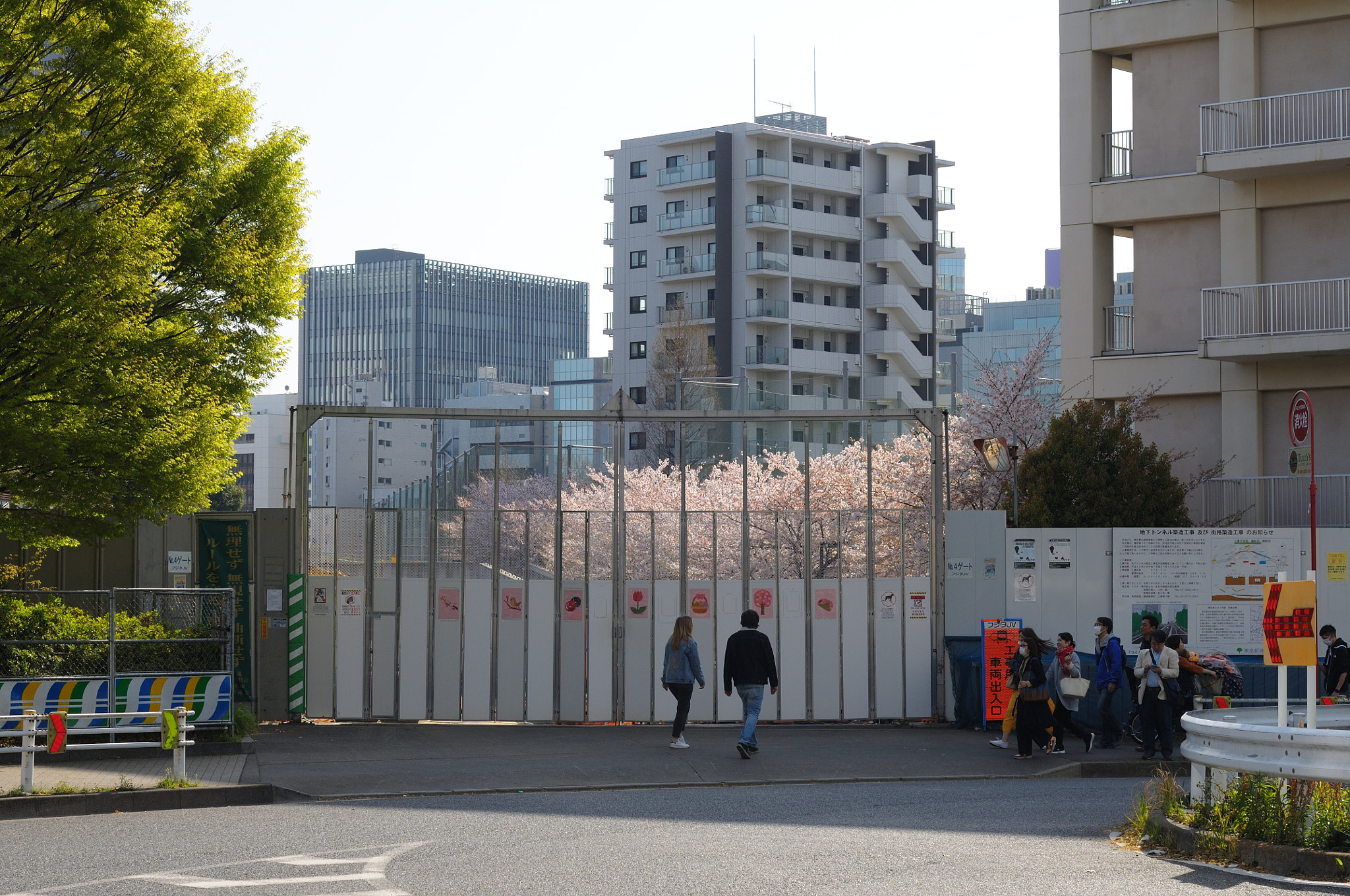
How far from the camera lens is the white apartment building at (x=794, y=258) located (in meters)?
87.4

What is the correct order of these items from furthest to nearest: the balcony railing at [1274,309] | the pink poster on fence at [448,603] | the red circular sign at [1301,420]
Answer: the balcony railing at [1274,309], the pink poster on fence at [448,603], the red circular sign at [1301,420]

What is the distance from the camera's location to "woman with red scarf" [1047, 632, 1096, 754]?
17.5m

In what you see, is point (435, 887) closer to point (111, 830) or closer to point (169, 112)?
point (111, 830)

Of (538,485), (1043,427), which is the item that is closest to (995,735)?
(538,485)

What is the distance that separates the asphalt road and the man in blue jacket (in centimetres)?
341

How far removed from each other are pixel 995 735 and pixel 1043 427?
57.1ft

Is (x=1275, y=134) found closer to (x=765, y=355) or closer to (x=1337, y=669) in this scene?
(x=1337, y=669)

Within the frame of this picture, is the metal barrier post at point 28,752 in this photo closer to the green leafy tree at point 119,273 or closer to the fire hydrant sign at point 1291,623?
the green leafy tree at point 119,273

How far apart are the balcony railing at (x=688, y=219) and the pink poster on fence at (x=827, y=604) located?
69355 millimetres

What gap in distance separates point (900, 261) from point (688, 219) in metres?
13.2

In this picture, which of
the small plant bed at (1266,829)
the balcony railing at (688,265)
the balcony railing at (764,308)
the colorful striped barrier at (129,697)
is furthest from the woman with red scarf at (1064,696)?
the balcony railing at (688,265)

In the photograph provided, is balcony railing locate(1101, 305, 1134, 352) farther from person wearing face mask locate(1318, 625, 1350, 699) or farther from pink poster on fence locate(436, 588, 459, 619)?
pink poster on fence locate(436, 588, 459, 619)

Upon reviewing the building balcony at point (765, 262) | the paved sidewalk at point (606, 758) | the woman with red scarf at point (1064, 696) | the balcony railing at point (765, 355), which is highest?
the building balcony at point (765, 262)

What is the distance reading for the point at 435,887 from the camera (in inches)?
366
